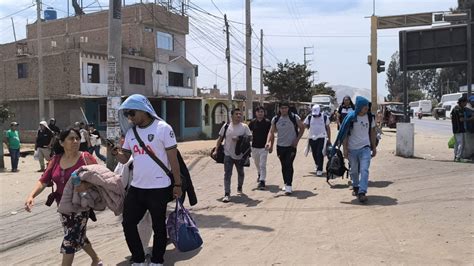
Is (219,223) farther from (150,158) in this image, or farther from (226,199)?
(150,158)

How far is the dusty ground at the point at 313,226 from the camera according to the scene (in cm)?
477

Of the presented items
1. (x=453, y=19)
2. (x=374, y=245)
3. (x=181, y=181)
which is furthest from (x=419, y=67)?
(x=181, y=181)

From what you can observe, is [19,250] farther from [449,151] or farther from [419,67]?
Result: [449,151]

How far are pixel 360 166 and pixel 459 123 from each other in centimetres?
503

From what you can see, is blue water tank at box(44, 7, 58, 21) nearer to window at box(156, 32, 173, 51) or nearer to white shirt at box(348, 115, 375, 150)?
window at box(156, 32, 173, 51)

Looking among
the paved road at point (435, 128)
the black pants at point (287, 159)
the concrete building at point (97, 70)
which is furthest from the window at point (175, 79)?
the black pants at point (287, 159)

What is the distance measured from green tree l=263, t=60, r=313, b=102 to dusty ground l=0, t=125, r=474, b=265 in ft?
139

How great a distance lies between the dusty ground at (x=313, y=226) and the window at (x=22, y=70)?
25.7 meters

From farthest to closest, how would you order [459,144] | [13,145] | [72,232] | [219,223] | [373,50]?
[373,50], [13,145], [459,144], [219,223], [72,232]

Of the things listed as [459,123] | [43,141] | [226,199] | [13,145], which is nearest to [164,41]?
[13,145]

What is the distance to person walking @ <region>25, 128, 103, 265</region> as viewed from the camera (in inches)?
169

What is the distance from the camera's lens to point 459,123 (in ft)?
36.5

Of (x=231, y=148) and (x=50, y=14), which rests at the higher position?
(x=50, y=14)

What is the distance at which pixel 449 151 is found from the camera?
14914 mm
